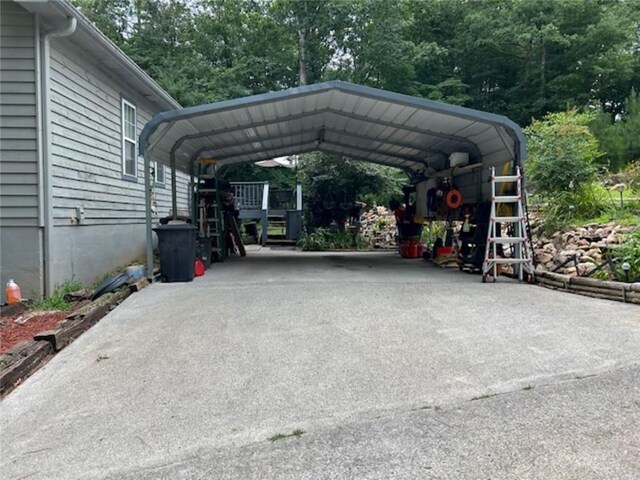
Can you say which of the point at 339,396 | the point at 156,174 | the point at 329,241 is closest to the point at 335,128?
the point at 156,174

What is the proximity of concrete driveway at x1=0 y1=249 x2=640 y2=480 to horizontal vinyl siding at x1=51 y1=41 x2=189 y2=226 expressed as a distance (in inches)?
100

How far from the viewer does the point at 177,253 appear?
7531mm

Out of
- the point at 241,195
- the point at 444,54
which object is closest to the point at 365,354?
the point at 241,195

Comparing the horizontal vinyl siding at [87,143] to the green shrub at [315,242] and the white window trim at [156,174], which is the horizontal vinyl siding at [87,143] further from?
the green shrub at [315,242]

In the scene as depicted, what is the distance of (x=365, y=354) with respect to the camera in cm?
376

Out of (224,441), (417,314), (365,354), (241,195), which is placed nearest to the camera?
(224,441)

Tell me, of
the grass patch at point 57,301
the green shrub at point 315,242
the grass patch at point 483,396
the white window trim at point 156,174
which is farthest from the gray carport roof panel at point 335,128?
the grass patch at point 483,396

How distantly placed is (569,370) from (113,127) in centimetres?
828

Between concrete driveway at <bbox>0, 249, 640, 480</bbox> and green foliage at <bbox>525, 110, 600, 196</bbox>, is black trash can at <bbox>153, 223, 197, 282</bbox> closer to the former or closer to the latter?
concrete driveway at <bbox>0, 249, 640, 480</bbox>

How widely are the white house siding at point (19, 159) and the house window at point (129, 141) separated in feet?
10.1

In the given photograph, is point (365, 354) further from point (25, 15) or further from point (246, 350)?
point (25, 15)

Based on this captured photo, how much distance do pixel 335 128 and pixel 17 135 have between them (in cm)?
613

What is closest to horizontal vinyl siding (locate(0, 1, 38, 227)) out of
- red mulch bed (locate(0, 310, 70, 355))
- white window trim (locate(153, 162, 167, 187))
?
red mulch bed (locate(0, 310, 70, 355))

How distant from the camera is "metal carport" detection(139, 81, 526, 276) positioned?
734 cm
